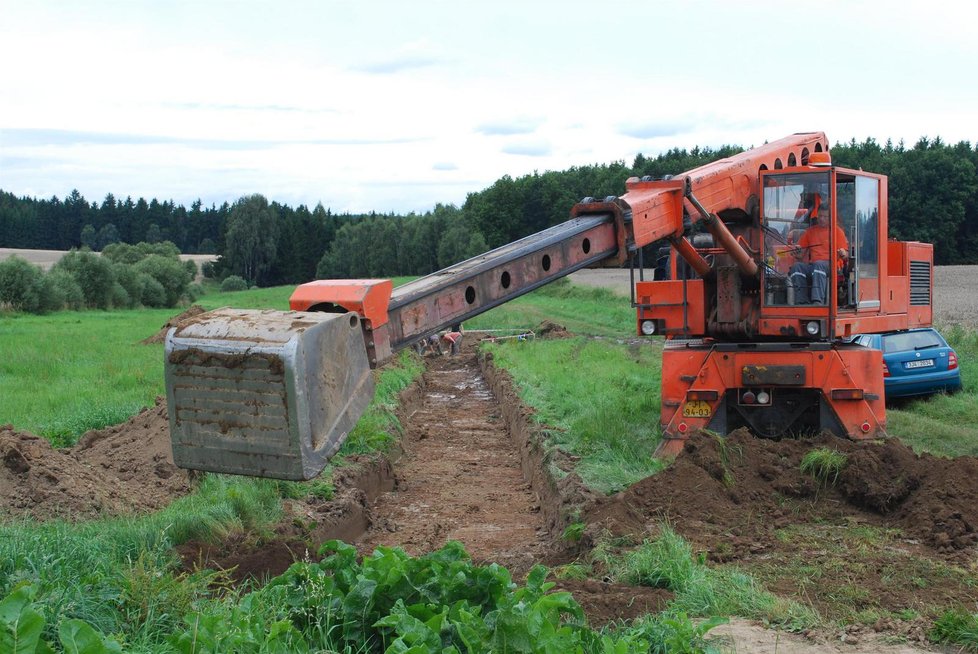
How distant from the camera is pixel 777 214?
9.51 m

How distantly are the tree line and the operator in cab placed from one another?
50.7 metres

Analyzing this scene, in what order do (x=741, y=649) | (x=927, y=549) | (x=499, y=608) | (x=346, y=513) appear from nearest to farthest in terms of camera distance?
1. (x=499, y=608)
2. (x=741, y=649)
3. (x=927, y=549)
4. (x=346, y=513)

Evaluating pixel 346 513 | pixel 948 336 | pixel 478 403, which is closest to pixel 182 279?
pixel 478 403

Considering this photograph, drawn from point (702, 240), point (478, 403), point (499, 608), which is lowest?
point (478, 403)

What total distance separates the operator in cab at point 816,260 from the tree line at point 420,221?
50725 millimetres

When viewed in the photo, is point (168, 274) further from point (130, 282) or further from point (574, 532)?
point (574, 532)

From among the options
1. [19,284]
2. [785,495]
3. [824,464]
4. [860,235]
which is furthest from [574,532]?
[19,284]

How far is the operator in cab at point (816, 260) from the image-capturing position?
9.26 meters

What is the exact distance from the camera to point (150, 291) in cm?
5053

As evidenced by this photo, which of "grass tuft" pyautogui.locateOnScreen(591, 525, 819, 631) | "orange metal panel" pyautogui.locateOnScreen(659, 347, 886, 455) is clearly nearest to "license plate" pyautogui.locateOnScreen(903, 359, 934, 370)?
"orange metal panel" pyautogui.locateOnScreen(659, 347, 886, 455)

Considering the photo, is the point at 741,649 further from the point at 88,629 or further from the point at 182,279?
the point at 182,279

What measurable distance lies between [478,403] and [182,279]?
128 ft

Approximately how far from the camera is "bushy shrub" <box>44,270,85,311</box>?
135 feet

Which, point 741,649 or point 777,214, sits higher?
point 777,214
